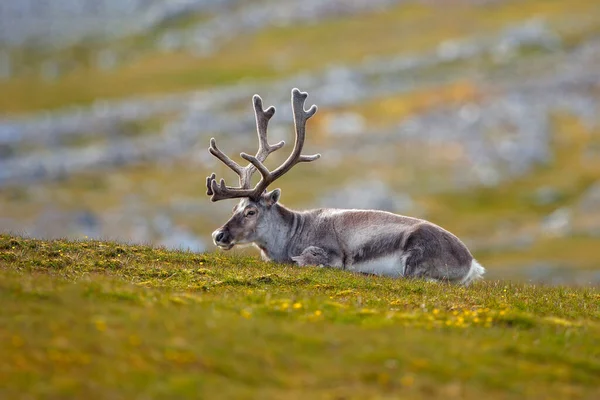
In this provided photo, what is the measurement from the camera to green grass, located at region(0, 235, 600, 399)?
11523mm

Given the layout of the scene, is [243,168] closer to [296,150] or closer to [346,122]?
[296,150]

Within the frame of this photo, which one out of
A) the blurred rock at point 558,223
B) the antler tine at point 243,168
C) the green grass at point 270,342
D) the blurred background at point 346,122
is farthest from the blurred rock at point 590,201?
the green grass at point 270,342

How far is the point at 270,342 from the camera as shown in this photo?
512 inches

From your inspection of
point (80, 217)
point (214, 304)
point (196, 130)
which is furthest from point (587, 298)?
point (196, 130)

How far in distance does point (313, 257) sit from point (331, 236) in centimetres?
86

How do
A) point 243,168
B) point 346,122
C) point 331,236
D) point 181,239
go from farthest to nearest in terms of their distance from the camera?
point 346,122, point 181,239, point 243,168, point 331,236

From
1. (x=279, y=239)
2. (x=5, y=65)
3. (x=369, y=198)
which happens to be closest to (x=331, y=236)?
(x=279, y=239)

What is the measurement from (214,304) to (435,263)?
26.7ft

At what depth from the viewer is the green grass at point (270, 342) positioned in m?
11.5

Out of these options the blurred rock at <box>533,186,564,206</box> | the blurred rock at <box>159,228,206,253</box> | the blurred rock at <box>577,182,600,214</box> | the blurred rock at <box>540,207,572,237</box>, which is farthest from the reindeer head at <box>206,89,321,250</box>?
the blurred rock at <box>533,186,564,206</box>

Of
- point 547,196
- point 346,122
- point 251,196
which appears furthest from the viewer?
point 346,122

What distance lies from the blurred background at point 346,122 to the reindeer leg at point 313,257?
128 ft

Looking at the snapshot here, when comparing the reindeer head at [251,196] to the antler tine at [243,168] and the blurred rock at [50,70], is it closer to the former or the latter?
the antler tine at [243,168]

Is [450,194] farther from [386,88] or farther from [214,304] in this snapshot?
[214,304]
